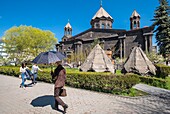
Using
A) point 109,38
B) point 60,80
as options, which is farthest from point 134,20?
point 60,80

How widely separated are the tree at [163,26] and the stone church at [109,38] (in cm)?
370

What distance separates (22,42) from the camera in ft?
109

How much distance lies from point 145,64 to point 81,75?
270 inches

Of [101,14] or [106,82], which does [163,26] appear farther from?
[106,82]

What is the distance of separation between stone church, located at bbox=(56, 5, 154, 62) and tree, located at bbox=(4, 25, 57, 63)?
14.1 m

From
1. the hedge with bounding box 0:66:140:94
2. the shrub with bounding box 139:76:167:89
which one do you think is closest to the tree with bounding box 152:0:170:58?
the shrub with bounding box 139:76:167:89

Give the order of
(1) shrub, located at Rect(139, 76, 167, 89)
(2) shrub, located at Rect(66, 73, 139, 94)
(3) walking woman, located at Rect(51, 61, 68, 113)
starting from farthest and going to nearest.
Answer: (1) shrub, located at Rect(139, 76, 167, 89) → (2) shrub, located at Rect(66, 73, 139, 94) → (3) walking woman, located at Rect(51, 61, 68, 113)

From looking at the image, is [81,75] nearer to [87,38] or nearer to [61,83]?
[61,83]

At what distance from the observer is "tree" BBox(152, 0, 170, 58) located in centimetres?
2995

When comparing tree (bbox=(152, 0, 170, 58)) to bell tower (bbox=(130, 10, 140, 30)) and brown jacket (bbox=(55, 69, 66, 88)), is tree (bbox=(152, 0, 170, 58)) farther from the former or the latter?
brown jacket (bbox=(55, 69, 66, 88))

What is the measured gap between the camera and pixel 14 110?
6.07 metres

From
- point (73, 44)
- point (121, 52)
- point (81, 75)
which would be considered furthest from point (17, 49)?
point (81, 75)

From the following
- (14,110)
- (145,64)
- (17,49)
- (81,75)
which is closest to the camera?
(14,110)

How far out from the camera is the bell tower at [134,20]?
40.1 meters
